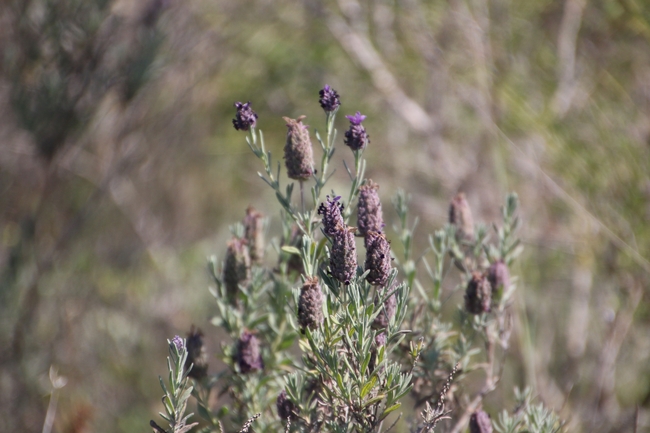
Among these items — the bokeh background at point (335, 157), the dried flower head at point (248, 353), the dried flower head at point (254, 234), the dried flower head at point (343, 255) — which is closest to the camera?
the dried flower head at point (343, 255)

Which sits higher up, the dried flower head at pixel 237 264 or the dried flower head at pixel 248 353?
the dried flower head at pixel 237 264

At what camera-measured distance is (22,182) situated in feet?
13.5

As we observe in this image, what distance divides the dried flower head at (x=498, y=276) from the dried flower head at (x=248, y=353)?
0.47 metres

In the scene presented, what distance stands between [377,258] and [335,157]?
3.32 m

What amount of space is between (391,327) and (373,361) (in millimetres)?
98

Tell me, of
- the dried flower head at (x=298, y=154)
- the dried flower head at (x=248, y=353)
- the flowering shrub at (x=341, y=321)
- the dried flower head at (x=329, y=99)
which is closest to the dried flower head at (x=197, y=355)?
the flowering shrub at (x=341, y=321)

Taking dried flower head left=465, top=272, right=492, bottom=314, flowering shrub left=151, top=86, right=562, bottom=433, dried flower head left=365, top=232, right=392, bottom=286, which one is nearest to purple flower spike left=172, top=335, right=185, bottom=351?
flowering shrub left=151, top=86, right=562, bottom=433

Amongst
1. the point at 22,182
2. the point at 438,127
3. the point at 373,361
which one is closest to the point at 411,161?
the point at 438,127

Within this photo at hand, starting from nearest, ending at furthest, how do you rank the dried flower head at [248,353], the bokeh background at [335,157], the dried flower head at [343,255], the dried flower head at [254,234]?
the dried flower head at [343,255] < the dried flower head at [248,353] < the dried flower head at [254,234] < the bokeh background at [335,157]

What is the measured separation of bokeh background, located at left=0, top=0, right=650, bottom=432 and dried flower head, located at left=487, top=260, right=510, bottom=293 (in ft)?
1.53

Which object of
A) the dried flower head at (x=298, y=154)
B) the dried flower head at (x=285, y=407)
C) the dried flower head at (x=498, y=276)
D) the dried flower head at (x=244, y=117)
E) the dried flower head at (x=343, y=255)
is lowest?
the dried flower head at (x=285, y=407)

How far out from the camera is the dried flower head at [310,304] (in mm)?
947

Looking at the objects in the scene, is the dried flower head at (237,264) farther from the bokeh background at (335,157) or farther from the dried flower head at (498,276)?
the bokeh background at (335,157)

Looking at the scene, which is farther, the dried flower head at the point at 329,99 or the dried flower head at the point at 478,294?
the dried flower head at the point at 478,294
